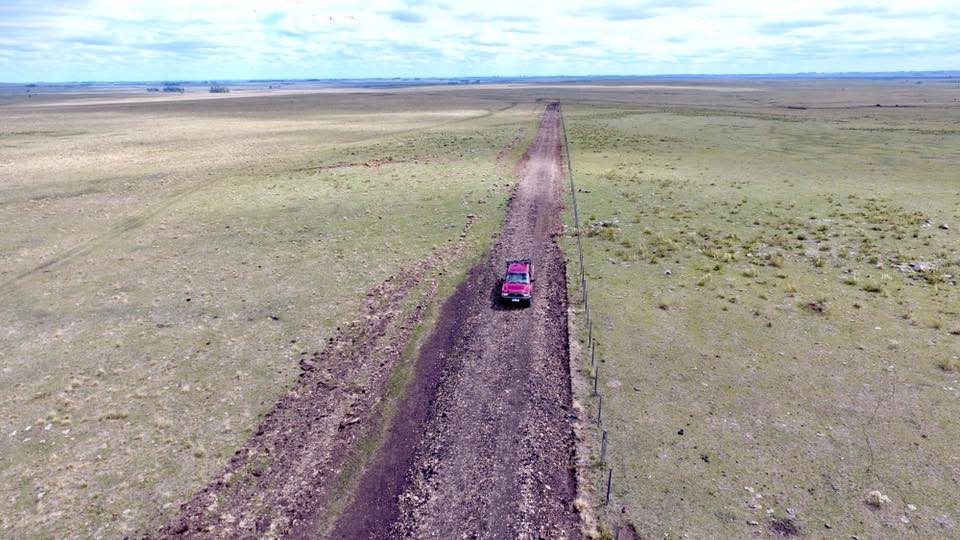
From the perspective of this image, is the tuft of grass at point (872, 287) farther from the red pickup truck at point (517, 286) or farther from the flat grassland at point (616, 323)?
the red pickup truck at point (517, 286)

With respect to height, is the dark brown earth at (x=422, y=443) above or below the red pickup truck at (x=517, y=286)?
below

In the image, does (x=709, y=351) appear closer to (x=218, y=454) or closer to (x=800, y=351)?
(x=800, y=351)

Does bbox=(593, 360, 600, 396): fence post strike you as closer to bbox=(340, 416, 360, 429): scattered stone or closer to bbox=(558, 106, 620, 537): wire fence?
bbox=(558, 106, 620, 537): wire fence

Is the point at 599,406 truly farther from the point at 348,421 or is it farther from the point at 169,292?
the point at 169,292

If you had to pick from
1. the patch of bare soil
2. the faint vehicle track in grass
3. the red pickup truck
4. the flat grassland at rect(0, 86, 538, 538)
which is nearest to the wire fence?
the red pickup truck

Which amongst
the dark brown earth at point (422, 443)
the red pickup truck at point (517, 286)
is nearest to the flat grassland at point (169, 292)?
the dark brown earth at point (422, 443)

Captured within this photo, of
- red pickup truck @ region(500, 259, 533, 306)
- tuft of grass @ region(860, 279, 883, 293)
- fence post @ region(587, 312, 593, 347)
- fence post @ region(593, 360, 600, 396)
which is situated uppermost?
red pickup truck @ region(500, 259, 533, 306)
